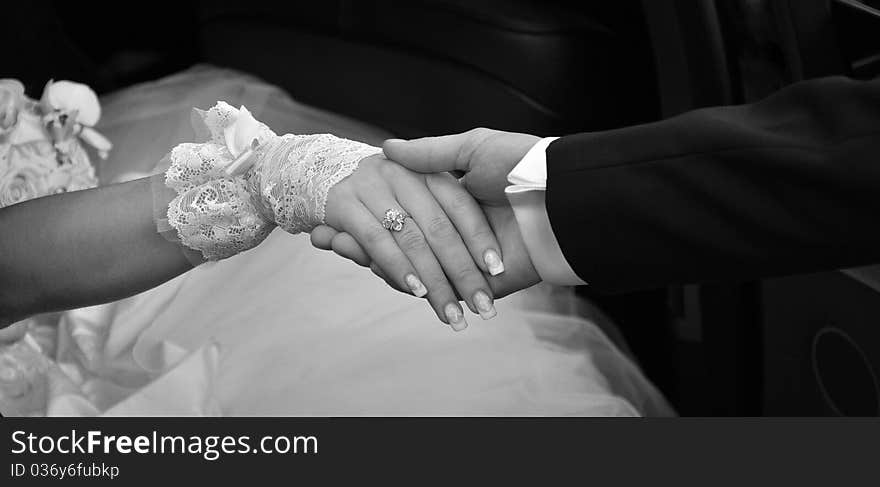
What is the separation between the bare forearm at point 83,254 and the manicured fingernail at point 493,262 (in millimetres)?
368

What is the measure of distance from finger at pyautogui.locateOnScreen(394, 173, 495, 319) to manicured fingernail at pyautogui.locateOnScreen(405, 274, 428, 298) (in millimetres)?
29

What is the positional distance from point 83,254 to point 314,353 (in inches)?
12.1

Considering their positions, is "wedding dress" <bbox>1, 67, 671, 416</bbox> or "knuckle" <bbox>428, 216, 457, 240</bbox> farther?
"wedding dress" <bbox>1, 67, 671, 416</bbox>

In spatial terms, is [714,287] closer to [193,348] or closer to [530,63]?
[530,63]

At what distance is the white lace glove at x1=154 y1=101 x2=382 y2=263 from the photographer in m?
1.04

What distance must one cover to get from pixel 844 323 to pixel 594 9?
0.64 m

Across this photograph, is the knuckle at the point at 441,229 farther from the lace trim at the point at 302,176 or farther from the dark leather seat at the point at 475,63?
the dark leather seat at the point at 475,63

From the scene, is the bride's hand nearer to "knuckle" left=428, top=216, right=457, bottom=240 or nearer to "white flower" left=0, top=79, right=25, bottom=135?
"knuckle" left=428, top=216, right=457, bottom=240

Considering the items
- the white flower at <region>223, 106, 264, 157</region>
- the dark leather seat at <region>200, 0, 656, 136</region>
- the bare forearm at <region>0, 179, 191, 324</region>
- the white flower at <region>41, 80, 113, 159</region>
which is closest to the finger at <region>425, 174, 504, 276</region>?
the white flower at <region>223, 106, 264, 157</region>

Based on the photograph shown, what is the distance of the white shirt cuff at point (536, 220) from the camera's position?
0.91 m

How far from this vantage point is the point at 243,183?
1088mm

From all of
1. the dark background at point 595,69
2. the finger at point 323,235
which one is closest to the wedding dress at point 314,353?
the dark background at point 595,69
